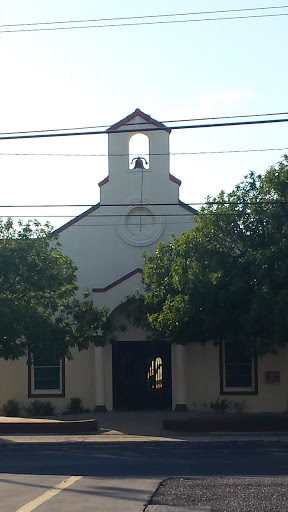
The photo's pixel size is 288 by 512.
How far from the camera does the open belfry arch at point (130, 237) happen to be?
2427 centimetres

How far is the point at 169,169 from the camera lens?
24.7 meters

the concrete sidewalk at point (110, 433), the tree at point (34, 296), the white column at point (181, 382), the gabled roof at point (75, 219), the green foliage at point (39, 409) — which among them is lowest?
the concrete sidewalk at point (110, 433)

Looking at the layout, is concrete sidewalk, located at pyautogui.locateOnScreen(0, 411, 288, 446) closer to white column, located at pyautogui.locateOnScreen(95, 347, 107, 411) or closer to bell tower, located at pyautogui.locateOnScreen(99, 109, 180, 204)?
white column, located at pyautogui.locateOnScreen(95, 347, 107, 411)

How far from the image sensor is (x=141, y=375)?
24438 mm

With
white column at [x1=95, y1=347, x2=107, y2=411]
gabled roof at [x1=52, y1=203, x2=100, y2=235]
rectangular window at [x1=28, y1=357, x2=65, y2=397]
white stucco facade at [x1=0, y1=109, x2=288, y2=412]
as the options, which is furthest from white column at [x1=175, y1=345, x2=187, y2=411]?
gabled roof at [x1=52, y1=203, x2=100, y2=235]

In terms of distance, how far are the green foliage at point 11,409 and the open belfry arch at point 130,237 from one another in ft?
9.37

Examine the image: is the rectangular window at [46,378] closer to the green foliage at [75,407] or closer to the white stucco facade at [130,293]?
the white stucco facade at [130,293]

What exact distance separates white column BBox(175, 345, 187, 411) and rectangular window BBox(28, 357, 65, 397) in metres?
3.69

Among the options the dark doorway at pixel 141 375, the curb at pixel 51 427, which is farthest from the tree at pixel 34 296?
the dark doorway at pixel 141 375

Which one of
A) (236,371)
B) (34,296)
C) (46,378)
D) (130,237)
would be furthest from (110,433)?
(130,237)

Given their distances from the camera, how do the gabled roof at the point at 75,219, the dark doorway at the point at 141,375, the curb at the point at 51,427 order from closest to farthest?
1. the curb at the point at 51,427
2. the dark doorway at the point at 141,375
3. the gabled roof at the point at 75,219

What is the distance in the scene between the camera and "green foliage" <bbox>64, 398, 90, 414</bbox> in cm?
2358

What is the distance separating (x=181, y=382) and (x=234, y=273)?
570cm

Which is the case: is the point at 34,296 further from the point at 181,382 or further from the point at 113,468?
the point at 113,468
